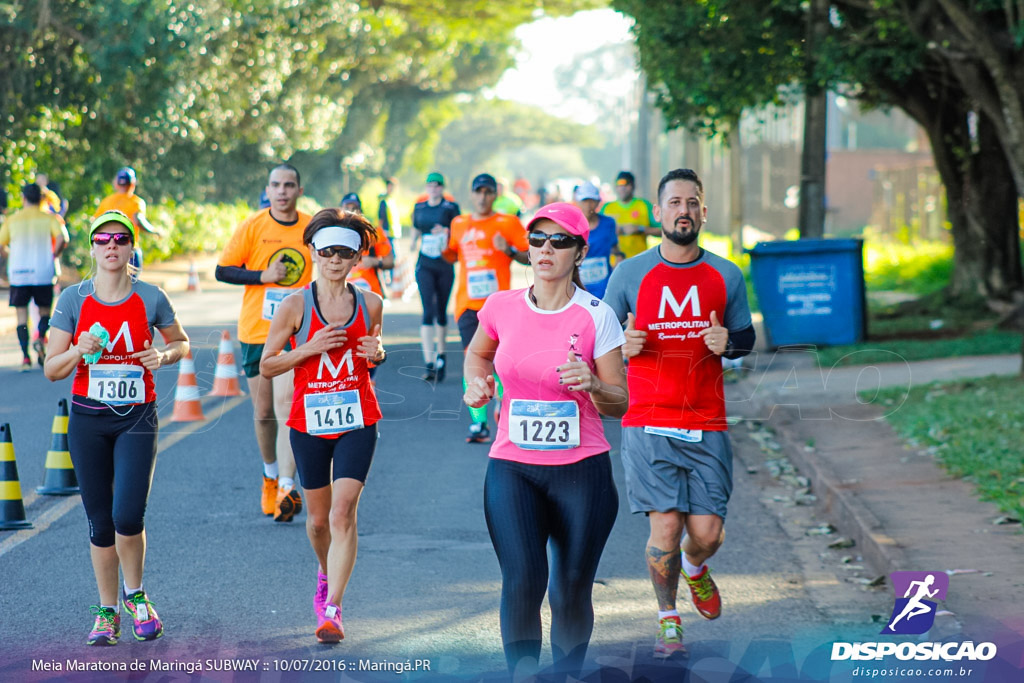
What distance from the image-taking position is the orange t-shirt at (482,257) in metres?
10.6

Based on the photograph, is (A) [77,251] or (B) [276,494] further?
(A) [77,251]

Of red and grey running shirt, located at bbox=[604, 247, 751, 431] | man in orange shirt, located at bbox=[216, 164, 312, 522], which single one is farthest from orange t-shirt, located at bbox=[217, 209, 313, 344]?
red and grey running shirt, located at bbox=[604, 247, 751, 431]

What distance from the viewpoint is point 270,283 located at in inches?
295

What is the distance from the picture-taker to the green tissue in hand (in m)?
5.27

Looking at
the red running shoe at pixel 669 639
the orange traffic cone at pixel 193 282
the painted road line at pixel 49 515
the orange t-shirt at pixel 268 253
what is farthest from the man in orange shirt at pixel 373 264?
the orange traffic cone at pixel 193 282

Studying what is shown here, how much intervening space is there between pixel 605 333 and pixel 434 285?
27.5ft

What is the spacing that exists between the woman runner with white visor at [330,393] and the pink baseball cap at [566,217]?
4.17ft

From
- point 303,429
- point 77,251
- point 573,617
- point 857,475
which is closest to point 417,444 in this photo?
point 857,475

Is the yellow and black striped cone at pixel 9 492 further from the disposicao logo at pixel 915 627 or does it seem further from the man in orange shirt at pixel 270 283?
the disposicao logo at pixel 915 627

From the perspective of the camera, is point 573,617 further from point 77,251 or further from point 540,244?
point 77,251

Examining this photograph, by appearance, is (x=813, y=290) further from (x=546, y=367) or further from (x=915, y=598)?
(x=546, y=367)

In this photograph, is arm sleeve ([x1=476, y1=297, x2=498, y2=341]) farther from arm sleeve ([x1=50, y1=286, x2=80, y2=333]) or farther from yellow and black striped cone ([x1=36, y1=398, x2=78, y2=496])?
yellow and black striped cone ([x1=36, y1=398, x2=78, y2=496])

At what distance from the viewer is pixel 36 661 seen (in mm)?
5211

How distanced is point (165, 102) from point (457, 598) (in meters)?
22.3
